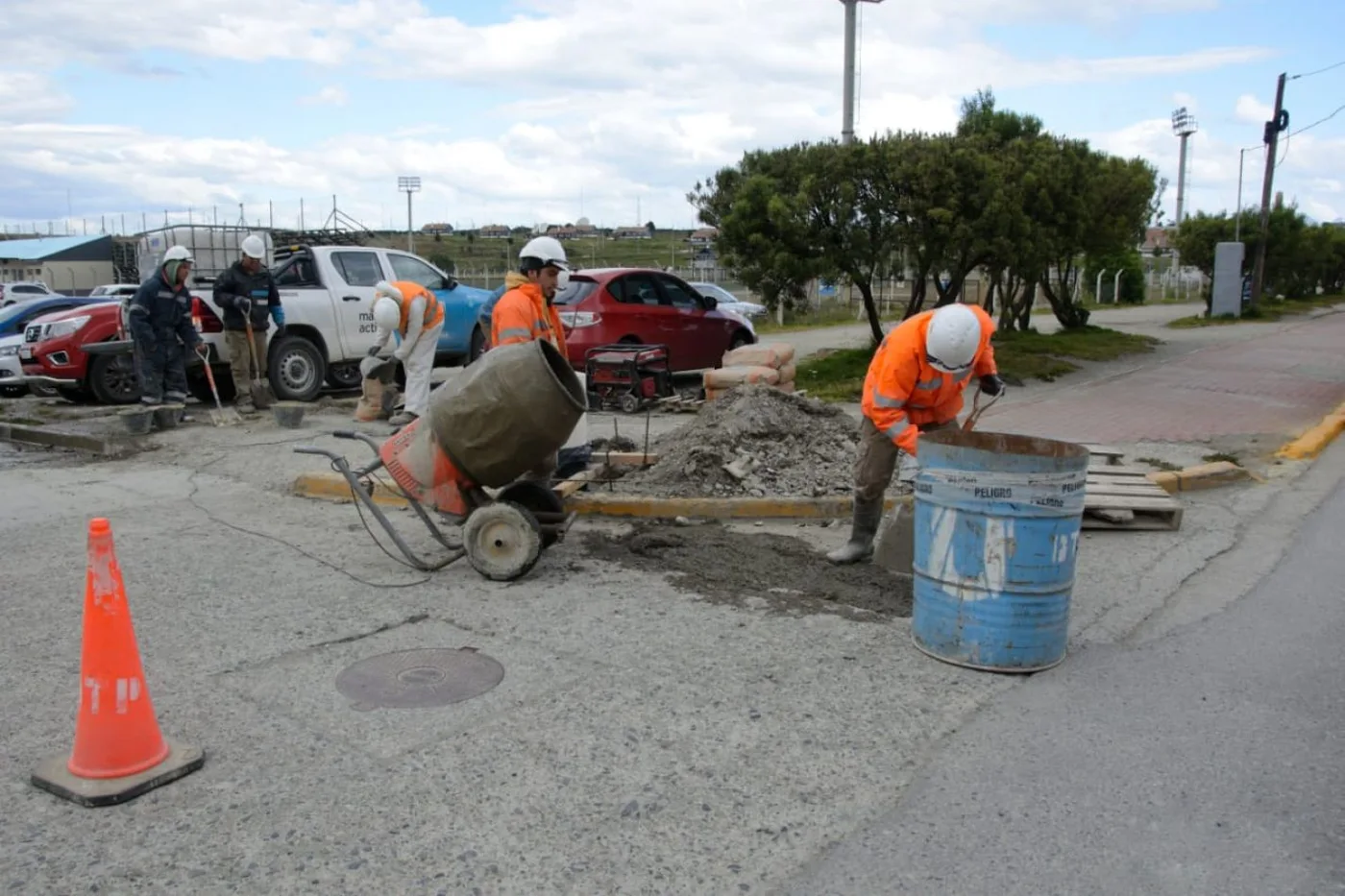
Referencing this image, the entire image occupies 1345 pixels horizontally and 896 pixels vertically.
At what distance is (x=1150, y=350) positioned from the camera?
68.1 ft

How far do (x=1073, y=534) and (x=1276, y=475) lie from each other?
591cm

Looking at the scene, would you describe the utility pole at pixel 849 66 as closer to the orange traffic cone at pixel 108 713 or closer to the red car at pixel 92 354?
the red car at pixel 92 354

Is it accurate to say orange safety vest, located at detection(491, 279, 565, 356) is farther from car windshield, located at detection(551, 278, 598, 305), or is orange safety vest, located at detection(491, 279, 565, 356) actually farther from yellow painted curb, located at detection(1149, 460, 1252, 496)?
car windshield, located at detection(551, 278, 598, 305)

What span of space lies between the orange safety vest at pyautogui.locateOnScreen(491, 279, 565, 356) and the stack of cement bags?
194 inches

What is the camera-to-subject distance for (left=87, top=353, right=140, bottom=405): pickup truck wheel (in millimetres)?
12781

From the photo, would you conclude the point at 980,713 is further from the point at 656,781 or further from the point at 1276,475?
the point at 1276,475

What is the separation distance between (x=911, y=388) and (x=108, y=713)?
3.87 m

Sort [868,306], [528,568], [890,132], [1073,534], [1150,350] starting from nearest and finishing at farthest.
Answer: [1073,534]
[528,568]
[890,132]
[868,306]
[1150,350]

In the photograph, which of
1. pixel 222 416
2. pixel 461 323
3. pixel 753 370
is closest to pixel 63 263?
pixel 461 323

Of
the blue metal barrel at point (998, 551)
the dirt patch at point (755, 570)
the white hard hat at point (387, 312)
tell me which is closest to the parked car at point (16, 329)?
the white hard hat at point (387, 312)

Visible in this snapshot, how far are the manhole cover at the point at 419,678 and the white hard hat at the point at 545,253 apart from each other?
2.66 m

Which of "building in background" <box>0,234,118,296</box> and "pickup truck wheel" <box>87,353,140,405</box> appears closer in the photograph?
"pickup truck wheel" <box>87,353,140,405</box>

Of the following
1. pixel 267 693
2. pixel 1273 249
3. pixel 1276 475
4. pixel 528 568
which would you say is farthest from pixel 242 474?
pixel 1273 249

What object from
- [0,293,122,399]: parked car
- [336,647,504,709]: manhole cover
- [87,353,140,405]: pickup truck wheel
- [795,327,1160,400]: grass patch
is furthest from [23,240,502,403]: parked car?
[336,647,504,709]: manhole cover
